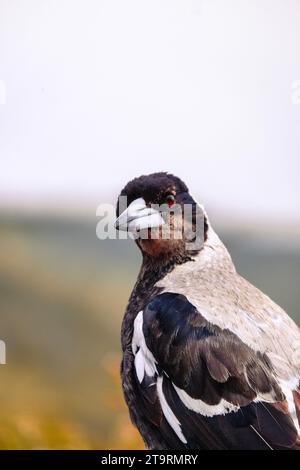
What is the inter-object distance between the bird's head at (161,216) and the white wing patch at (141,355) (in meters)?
0.18

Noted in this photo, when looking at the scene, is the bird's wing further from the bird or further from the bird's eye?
the bird's eye

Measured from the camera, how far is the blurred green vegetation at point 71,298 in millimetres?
2484

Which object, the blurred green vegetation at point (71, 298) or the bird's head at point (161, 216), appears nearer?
the bird's head at point (161, 216)

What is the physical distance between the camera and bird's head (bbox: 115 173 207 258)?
1860 mm

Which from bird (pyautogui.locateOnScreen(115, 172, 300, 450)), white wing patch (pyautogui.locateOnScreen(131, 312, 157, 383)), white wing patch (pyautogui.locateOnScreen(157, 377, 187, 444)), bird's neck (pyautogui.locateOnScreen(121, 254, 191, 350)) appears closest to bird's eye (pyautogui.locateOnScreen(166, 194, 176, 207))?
bird (pyautogui.locateOnScreen(115, 172, 300, 450))

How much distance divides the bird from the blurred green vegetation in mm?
449

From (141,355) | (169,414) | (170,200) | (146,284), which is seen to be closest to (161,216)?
(170,200)

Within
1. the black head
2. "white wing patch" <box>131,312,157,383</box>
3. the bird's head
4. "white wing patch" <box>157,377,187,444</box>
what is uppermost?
the black head

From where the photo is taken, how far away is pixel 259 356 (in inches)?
66.3

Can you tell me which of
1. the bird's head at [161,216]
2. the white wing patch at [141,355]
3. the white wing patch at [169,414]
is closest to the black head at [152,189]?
the bird's head at [161,216]

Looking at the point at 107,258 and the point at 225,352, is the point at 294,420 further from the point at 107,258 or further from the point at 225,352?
the point at 107,258

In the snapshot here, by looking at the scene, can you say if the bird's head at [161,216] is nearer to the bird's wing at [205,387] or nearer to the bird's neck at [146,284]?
the bird's neck at [146,284]

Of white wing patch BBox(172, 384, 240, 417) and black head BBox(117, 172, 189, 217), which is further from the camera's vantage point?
A: black head BBox(117, 172, 189, 217)

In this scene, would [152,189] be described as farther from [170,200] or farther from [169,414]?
[169,414]
